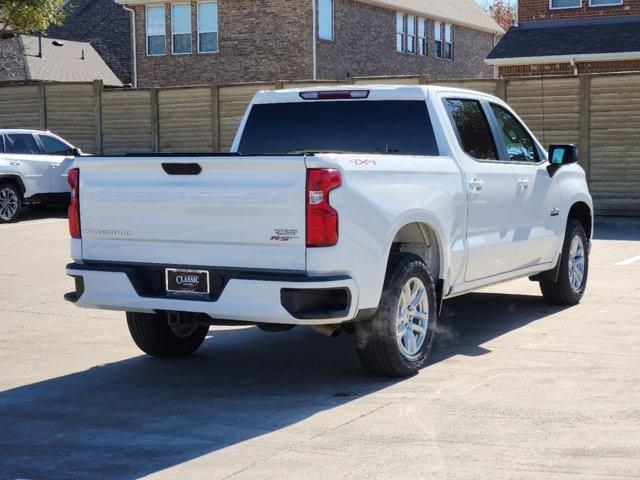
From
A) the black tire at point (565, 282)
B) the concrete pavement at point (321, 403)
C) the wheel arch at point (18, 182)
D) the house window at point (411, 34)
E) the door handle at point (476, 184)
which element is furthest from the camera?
the house window at point (411, 34)

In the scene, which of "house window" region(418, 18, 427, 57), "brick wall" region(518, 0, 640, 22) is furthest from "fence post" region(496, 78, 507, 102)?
"house window" region(418, 18, 427, 57)

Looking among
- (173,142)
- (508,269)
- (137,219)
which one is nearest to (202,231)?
(137,219)

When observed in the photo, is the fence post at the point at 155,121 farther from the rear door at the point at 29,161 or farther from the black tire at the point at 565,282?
the black tire at the point at 565,282

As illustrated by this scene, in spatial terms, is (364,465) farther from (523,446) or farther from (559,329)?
(559,329)

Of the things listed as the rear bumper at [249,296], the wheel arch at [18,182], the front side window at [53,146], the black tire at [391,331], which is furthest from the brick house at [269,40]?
the rear bumper at [249,296]

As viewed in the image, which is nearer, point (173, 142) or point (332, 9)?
point (173, 142)

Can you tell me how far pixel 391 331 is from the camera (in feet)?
23.8

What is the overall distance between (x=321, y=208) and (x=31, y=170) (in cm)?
1506

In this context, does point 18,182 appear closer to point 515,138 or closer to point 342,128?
point 515,138

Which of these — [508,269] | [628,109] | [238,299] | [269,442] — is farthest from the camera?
[628,109]

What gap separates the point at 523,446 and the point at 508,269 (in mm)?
3479

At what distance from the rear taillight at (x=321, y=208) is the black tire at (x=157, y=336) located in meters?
2.05

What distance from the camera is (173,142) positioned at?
2377cm

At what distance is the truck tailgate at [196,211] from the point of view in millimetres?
6711
